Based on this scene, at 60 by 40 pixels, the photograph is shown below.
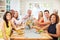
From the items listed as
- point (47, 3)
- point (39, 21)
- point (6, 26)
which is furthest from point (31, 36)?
point (47, 3)

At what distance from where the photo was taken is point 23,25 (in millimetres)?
2145

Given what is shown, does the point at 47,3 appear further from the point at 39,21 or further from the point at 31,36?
the point at 31,36

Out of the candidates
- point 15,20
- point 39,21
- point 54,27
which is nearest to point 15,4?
point 15,20

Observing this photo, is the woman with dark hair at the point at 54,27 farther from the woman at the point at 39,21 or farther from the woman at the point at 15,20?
the woman at the point at 15,20

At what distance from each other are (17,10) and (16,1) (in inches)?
4.4

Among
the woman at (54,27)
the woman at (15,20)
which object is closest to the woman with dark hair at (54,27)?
the woman at (54,27)

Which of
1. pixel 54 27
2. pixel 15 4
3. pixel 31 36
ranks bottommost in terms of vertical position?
pixel 31 36

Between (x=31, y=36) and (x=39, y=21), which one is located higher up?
(x=39, y=21)

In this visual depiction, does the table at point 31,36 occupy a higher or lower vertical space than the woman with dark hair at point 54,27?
lower

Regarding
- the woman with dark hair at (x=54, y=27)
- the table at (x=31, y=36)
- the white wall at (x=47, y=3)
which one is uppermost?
the white wall at (x=47, y=3)

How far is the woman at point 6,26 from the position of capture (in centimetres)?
210

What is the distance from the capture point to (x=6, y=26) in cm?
213

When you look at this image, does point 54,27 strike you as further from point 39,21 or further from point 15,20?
point 15,20

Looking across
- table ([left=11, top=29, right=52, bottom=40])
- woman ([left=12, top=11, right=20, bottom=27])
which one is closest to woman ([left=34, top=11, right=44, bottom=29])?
table ([left=11, top=29, right=52, bottom=40])
